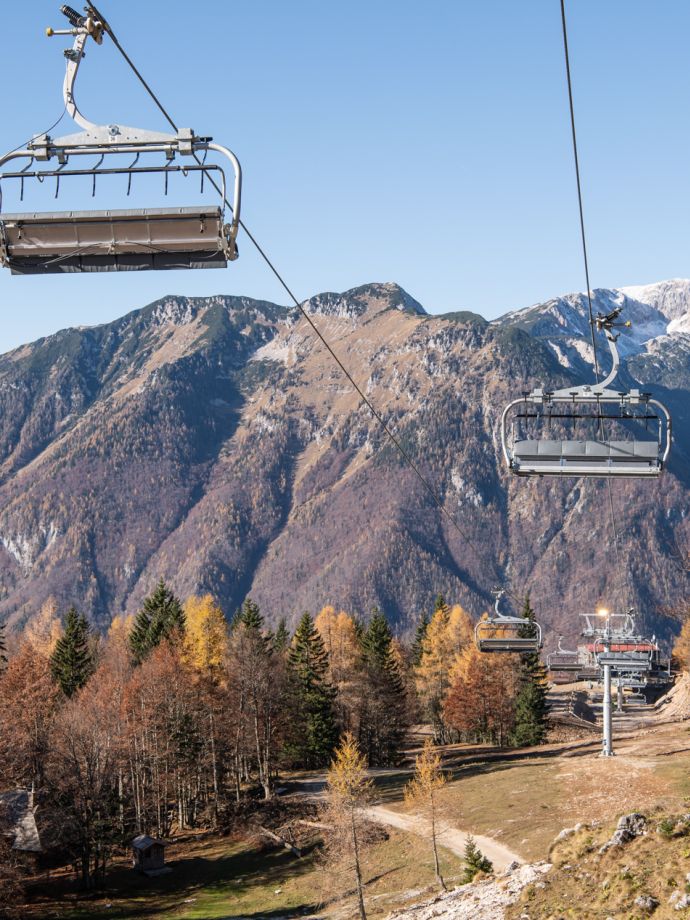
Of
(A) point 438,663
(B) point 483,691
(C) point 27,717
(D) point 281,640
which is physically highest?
(D) point 281,640

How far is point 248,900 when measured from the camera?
68312mm

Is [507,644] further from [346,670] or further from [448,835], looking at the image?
[346,670]

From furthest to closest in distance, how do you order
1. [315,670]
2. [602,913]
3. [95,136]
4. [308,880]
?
[315,670], [308,880], [602,913], [95,136]

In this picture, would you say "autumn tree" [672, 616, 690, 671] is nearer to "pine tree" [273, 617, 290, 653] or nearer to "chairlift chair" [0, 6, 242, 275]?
"pine tree" [273, 617, 290, 653]

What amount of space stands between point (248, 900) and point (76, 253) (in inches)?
2412

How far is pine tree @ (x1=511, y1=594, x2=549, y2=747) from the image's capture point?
347ft

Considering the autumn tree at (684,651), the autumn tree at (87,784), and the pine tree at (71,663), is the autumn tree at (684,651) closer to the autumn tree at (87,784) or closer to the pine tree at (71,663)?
the pine tree at (71,663)

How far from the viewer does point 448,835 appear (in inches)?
2717

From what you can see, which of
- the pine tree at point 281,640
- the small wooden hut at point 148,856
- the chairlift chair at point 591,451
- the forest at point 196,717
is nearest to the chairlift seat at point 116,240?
the chairlift chair at point 591,451

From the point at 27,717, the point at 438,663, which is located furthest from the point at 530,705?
the point at 27,717

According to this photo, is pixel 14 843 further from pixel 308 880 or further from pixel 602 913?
pixel 602 913

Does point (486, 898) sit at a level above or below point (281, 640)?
below

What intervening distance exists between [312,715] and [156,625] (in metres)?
20.6

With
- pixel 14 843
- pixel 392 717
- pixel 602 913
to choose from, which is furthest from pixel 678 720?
pixel 602 913
